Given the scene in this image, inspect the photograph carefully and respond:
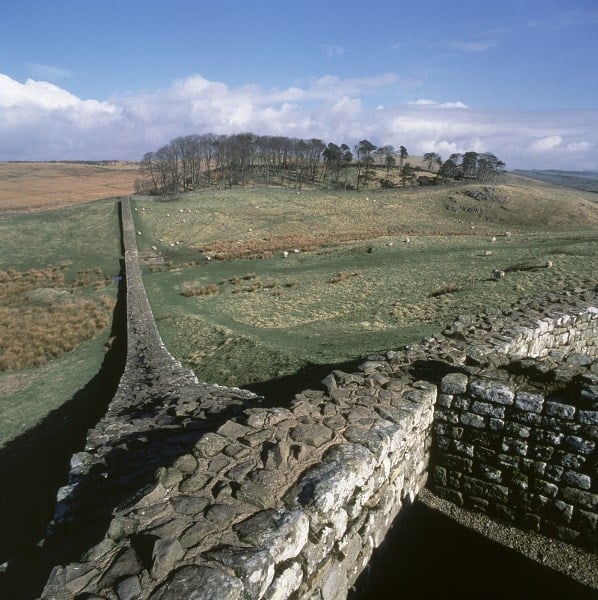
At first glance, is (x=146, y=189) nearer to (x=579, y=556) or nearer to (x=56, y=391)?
(x=56, y=391)

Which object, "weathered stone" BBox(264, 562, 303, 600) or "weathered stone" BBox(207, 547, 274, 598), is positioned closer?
"weathered stone" BBox(207, 547, 274, 598)

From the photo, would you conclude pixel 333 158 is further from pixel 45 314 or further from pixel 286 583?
pixel 286 583

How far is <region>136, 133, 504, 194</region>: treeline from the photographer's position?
99062 mm

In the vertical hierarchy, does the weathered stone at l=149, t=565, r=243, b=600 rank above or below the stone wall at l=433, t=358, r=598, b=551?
above

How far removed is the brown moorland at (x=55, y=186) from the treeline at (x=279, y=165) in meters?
15.0

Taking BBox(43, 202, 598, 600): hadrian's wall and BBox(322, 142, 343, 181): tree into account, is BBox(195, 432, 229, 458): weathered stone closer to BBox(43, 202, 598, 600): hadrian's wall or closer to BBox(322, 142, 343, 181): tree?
BBox(43, 202, 598, 600): hadrian's wall

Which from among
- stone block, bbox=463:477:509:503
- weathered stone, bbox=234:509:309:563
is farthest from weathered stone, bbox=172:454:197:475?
stone block, bbox=463:477:509:503

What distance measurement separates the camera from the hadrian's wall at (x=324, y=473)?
3131 millimetres

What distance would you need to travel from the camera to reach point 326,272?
3053 centimetres

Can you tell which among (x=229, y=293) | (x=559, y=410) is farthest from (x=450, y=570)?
(x=229, y=293)

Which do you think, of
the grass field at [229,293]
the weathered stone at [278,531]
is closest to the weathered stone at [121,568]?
the weathered stone at [278,531]

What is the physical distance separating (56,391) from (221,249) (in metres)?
29.8

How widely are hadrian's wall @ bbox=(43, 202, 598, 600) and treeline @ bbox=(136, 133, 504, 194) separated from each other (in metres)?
91.7

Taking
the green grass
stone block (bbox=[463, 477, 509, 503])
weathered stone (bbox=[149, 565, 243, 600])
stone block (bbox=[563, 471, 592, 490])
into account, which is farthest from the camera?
the green grass
